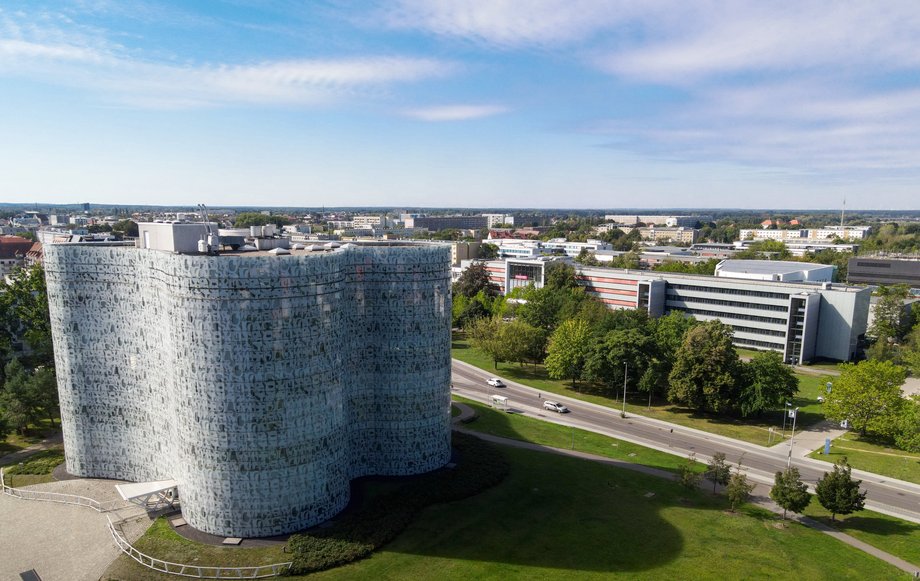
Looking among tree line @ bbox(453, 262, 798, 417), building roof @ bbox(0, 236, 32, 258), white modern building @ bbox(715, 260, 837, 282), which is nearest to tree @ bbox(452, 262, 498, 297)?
tree line @ bbox(453, 262, 798, 417)

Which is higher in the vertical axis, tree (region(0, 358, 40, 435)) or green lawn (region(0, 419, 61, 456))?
tree (region(0, 358, 40, 435))

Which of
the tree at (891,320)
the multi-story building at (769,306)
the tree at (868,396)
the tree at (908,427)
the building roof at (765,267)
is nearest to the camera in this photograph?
the tree at (908,427)

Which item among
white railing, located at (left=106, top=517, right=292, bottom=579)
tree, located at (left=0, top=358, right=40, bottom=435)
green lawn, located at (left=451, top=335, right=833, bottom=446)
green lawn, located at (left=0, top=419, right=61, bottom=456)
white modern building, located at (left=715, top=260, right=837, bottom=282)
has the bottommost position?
green lawn, located at (left=451, top=335, right=833, bottom=446)

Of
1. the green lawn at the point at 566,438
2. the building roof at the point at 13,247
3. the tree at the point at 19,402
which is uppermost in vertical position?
the building roof at the point at 13,247

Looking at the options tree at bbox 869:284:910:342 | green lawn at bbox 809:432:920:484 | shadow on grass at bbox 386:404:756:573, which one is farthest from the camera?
tree at bbox 869:284:910:342

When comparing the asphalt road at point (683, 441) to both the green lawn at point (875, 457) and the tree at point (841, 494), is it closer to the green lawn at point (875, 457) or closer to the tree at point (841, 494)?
the green lawn at point (875, 457)

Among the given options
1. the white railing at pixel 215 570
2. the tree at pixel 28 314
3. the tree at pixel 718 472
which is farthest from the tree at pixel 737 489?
the tree at pixel 28 314

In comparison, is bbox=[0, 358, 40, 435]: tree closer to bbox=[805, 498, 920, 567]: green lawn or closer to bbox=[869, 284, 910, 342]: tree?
bbox=[805, 498, 920, 567]: green lawn
